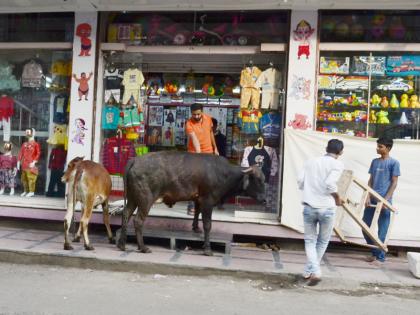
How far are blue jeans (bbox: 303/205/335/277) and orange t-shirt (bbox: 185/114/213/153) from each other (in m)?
2.42

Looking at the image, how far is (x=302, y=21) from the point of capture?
740cm

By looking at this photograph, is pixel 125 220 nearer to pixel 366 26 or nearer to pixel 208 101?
pixel 208 101

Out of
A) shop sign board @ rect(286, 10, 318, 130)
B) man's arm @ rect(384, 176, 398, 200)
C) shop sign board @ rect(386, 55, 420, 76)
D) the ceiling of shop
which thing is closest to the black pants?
the ceiling of shop

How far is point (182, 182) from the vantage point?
21.8ft

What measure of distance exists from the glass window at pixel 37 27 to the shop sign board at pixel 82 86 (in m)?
0.40

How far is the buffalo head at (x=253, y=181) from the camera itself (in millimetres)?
6727

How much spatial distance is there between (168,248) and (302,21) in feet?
14.0

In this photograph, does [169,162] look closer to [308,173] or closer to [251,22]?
[308,173]

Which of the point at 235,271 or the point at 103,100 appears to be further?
the point at 103,100

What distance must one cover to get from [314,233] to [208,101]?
456 cm

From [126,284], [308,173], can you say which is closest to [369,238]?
[308,173]

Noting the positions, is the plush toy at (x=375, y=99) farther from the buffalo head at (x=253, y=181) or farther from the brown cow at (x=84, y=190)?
the brown cow at (x=84, y=190)

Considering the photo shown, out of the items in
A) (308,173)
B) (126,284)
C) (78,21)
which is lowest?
(126,284)

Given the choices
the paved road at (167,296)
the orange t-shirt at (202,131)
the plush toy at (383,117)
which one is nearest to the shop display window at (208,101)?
the orange t-shirt at (202,131)
